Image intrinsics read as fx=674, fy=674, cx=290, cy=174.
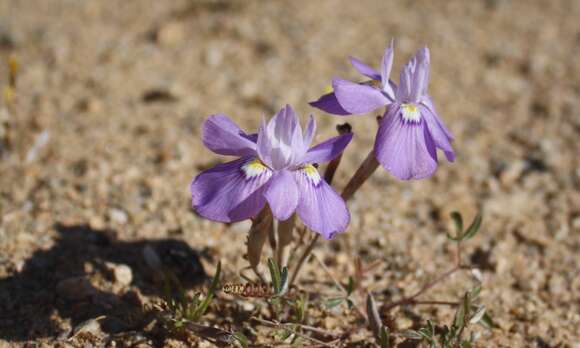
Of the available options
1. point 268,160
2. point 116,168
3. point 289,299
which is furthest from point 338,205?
point 116,168

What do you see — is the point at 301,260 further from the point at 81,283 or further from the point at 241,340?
the point at 81,283

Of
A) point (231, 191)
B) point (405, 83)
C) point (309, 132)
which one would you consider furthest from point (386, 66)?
point (231, 191)

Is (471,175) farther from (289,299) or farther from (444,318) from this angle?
(289,299)

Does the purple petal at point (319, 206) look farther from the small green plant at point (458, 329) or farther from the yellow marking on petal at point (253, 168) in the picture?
the small green plant at point (458, 329)

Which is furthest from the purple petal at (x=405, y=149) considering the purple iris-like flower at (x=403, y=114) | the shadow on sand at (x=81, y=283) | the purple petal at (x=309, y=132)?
the shadow on sand at (x=81, y=283)

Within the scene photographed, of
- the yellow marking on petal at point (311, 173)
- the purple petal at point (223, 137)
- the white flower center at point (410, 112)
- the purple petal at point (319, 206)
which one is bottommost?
the purple petal at point (319, 206)

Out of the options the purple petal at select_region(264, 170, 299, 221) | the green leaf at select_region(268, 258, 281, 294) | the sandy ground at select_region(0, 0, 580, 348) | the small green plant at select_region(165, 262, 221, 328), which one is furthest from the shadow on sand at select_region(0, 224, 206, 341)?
the purple petal at select_region(264, 170, 299, 221)

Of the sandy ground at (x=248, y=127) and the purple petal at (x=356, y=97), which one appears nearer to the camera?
the purple petal at (x=356, y=97)

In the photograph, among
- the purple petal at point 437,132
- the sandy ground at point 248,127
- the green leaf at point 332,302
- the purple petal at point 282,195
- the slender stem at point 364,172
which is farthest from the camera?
the sandy ground at point 248,127
